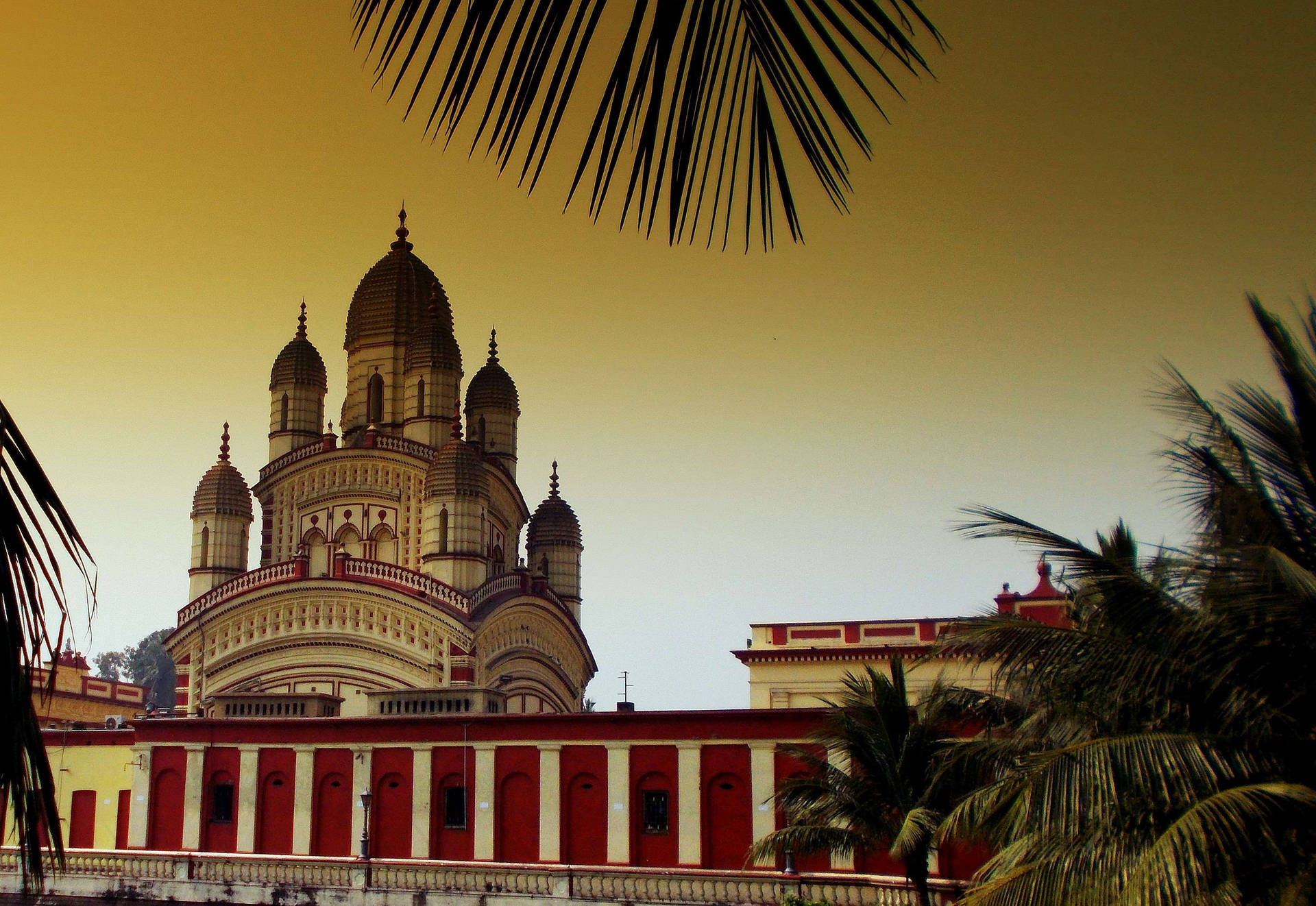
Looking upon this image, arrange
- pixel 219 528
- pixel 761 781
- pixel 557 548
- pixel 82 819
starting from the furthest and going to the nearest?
pixel 557 548
pixel 219 528
pixel 82 819
pixel 761 781

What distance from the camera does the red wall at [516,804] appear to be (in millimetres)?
29297

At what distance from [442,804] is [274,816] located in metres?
4.18

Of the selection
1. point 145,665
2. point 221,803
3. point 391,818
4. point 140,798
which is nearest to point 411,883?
point 391,818

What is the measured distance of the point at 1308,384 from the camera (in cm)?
1023

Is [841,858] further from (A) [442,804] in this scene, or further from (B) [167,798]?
(B) [167,798]

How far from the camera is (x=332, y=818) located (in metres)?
31.0

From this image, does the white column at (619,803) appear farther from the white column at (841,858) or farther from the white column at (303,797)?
the white column at (303,797)

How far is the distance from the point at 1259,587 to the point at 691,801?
20178mm

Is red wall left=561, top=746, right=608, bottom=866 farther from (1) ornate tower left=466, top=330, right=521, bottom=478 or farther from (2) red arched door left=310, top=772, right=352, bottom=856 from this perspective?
(1) ornate tower left=466, top=330, right=521, bottom=478

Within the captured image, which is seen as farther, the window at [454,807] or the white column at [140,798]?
the white column at [140,798]

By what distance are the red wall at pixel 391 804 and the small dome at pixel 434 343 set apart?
60.3ft

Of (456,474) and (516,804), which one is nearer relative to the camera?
(516,804)

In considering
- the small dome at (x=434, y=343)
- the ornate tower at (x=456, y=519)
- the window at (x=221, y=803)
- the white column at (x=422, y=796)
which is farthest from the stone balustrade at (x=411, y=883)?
the small dome at (x=434, y=343)

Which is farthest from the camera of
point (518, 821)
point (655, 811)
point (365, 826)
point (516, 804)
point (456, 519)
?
point (456, 519)
